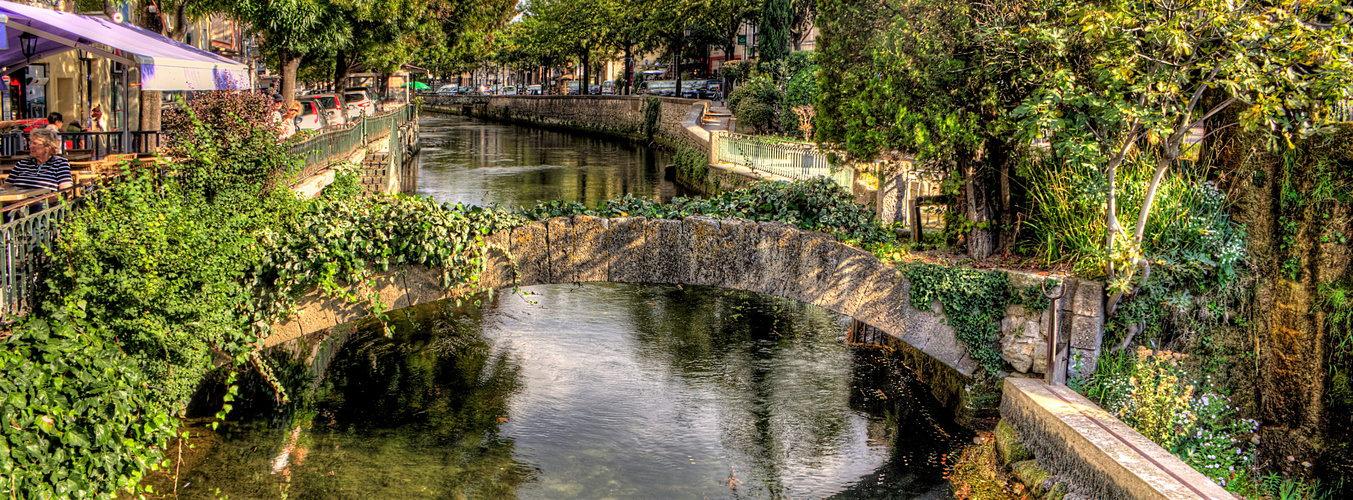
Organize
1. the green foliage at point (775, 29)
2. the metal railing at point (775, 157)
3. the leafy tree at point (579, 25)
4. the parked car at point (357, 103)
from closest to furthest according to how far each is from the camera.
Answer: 1. the metal railing at point (775, 157)
2. the parked car at point (357, 103)
3. the green foliage at point (775, 29)
4. the leafy tree at point (579, 25)

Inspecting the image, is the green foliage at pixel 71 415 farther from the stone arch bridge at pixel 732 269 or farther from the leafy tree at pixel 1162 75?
the leafy tree at pixel 1162 75

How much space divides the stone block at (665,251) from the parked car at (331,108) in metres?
19.4

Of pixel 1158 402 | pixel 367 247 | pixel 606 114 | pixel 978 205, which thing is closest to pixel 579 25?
pixel 606 114

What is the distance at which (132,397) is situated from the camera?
6320 millimetres

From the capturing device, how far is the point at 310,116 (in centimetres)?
2488

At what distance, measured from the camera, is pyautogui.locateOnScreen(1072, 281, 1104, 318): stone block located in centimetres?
805

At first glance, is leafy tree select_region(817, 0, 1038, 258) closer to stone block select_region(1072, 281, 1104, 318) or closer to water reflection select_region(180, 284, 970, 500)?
stone block select_region(1072, 281, 1104, 318)

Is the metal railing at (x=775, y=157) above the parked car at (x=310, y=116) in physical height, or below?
below

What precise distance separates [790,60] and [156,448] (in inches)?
1003

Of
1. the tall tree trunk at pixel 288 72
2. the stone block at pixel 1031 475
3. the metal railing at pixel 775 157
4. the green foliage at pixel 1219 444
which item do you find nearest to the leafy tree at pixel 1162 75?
the green foliage at pixel 1219 444

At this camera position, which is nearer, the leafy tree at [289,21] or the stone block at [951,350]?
the stone block at [951,350]

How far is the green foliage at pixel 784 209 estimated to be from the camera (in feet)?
29.8

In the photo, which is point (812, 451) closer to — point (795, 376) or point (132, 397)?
point (795, 376)

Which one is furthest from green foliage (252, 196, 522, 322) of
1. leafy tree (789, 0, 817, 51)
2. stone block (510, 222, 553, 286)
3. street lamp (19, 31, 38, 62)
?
leafy tree (789, 0, 817, 51)
